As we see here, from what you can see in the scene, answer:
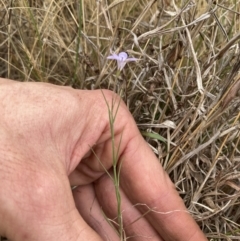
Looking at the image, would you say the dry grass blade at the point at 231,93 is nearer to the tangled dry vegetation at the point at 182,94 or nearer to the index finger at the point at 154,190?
the tangled dry vegetation at the point at 182,94

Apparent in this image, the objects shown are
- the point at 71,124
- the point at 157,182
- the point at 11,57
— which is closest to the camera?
the point at 71,124

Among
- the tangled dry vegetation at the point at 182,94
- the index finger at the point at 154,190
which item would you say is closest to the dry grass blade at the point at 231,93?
the tangled dry vegetation at the point at 182,94

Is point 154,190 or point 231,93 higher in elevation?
point 231,93

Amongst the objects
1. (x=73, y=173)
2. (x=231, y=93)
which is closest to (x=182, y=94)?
(x=231, y=93)

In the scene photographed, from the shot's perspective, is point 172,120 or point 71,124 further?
point 172,120

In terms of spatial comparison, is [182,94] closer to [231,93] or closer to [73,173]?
[231,93]

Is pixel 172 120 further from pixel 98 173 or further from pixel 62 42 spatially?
pixel 62 42

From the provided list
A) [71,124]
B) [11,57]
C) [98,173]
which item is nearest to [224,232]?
[98,173]

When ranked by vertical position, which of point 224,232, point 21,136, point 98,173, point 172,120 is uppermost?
point 21,136
